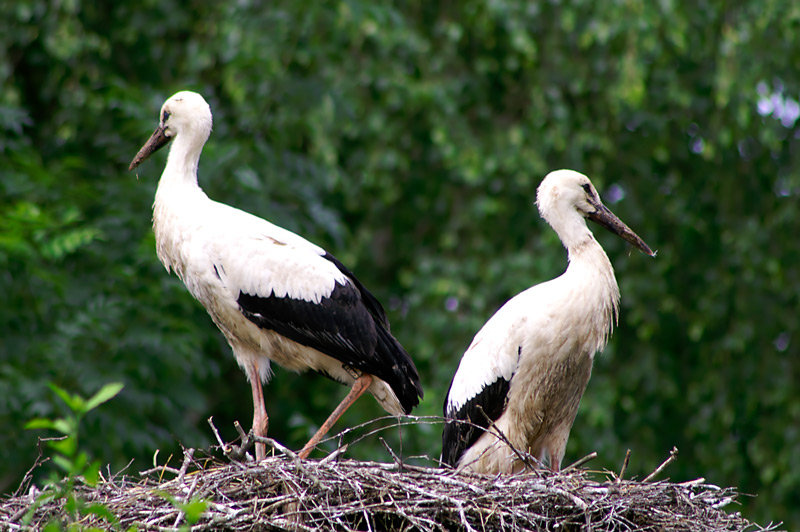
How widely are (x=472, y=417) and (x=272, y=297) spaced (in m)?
1.02

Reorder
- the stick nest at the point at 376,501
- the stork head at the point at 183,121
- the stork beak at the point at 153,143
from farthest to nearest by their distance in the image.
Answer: the stork beak at the point at 153,143 < the stork head at the point at 183,121 < the stick nest at the point at 376,501

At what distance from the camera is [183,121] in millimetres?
5629

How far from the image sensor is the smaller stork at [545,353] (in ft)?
16.4

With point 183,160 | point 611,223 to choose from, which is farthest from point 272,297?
point 611,223

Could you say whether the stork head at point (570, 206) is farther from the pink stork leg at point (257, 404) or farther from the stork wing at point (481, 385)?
the pink stork leg at point (257, 404)

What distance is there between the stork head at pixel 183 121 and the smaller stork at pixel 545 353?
160 centimetres

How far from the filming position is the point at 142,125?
8.17m

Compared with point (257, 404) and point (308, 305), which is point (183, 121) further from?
point (257, 404)

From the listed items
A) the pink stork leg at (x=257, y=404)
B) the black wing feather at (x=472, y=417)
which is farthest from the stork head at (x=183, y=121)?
the black wing feather at (x=472, y=417)

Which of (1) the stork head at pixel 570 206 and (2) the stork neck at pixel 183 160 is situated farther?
(2) the stork neck at pixel 183 160

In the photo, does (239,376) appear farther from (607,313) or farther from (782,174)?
(607,313)

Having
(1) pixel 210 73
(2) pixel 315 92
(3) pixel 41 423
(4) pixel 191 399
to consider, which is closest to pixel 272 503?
(3) pixel 41 423

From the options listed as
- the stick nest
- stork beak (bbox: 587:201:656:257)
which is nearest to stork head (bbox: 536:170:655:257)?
stork beak (bbox: 587:201:656:257)

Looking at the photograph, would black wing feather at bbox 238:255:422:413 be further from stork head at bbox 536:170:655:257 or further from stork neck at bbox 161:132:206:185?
stork head at bbox 536:170:655:257
